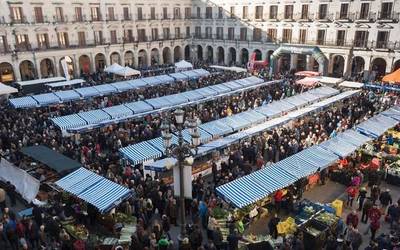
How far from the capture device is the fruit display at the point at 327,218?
1094 cm

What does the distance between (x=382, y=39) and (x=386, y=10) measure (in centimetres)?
242

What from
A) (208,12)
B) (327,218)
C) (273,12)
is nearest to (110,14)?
(208,12)

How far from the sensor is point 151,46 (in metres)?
44.0

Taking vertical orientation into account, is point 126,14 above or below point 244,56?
above

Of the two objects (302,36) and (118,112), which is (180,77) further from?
(302,36)

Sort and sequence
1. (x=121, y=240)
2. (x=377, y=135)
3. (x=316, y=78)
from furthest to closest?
1. (x=316, y=78)
2. (x=377, y=135)
3. (x=121, y=240)

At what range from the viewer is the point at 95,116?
19.8 m

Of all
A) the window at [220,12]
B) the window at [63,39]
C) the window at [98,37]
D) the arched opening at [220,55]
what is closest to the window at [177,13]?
the window at [220,12]

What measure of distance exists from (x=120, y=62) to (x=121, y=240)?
33.9m

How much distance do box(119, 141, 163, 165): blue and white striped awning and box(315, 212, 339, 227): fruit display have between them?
274 inches

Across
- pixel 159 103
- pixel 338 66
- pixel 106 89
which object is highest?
pixel 106 89

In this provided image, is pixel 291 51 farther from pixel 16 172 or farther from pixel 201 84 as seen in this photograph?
pixel 16 172

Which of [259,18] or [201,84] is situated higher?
[259,18]

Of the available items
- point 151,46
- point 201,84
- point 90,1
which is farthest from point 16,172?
point 151,46
